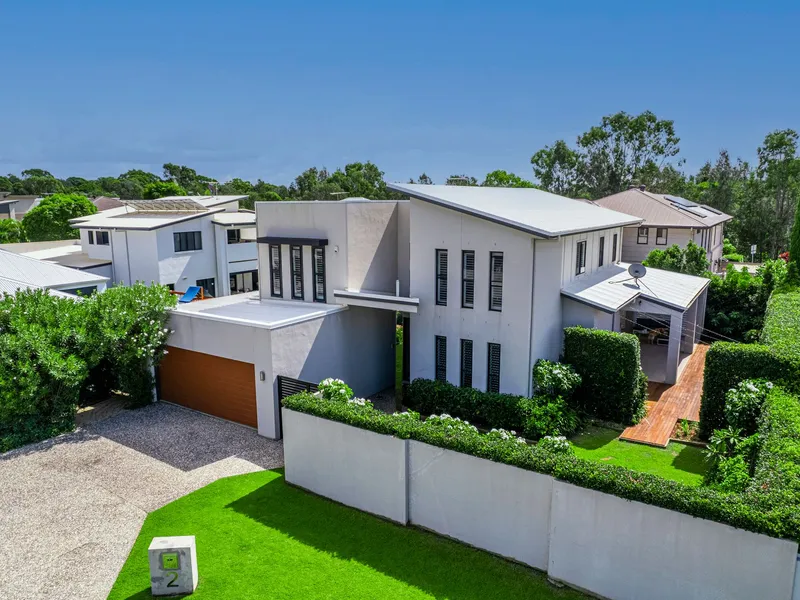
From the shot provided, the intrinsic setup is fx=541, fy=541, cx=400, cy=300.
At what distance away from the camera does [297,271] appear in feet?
65.3

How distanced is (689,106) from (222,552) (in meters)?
75.9

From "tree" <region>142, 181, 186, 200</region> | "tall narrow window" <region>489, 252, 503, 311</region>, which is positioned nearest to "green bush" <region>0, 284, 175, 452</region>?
"tall narrow window" <region>489, 252, 503, 311</region>

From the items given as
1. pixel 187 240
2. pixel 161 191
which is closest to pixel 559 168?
pixel 161 191

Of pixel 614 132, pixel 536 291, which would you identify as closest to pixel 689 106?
pixel 614 132

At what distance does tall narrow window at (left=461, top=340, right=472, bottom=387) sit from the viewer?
17.6 metres

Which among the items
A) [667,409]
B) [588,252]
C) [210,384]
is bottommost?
[667,409]

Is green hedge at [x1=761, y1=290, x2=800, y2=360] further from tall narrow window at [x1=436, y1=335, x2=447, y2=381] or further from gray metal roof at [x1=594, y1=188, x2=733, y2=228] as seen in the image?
gray metal roof at [x1=594, y1=188, x2=733, y2=228]

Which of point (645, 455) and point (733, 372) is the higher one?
point (733, 372)

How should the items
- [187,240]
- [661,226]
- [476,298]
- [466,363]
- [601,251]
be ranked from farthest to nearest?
[661,226] → [187,240] → [601,251] → [466,363] → [476,298]

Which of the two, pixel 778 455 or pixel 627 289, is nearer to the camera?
pixel 778 455

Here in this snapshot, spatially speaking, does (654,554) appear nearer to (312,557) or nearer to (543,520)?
(543,520)

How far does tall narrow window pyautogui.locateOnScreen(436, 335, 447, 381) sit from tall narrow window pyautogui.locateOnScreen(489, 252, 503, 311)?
87.4 inches

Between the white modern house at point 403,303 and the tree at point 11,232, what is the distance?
48222mm

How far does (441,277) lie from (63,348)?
11.8m
